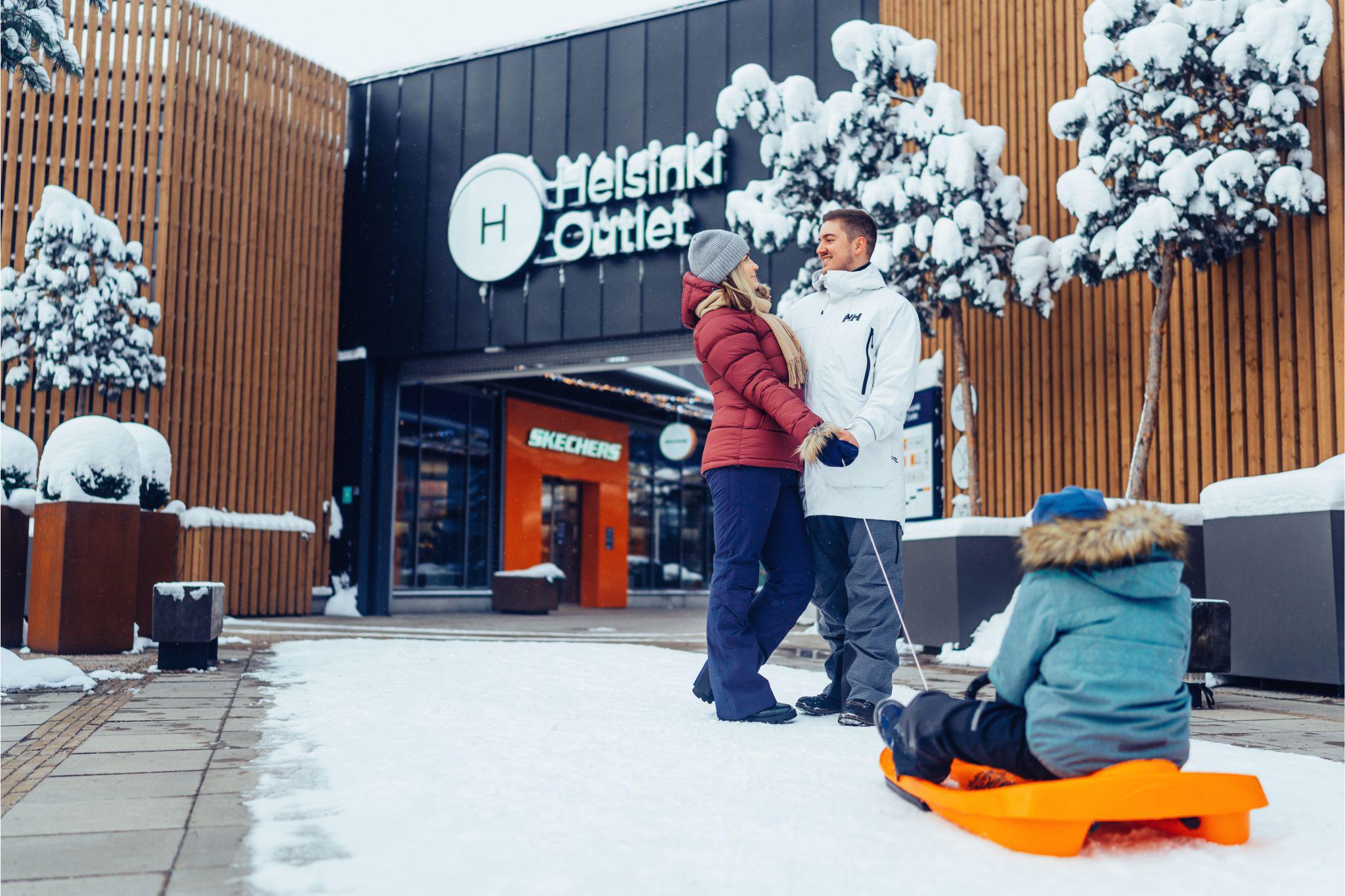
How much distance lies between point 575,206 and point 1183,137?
7.52m

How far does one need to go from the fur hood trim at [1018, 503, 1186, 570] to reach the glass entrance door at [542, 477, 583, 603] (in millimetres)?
17740

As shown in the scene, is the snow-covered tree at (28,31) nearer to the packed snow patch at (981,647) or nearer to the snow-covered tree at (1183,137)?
the snow-covered tree at (1183,137)

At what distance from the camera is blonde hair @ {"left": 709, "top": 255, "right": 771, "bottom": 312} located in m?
3.81

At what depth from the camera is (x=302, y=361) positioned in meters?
14.2

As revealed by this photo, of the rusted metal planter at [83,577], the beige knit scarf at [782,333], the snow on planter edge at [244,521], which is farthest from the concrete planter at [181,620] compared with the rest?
the snow on planter edge at [244,521]

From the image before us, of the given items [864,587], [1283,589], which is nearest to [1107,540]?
[864,587]

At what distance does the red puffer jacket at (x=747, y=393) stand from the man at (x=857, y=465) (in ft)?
0.49

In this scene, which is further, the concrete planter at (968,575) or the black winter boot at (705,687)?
the concrete planter at (968,575)

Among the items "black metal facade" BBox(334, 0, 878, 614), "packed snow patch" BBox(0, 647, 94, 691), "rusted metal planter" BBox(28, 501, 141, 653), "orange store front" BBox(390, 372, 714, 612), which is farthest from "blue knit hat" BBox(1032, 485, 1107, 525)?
"orange store front" BBox(390, 372, 714, 612)

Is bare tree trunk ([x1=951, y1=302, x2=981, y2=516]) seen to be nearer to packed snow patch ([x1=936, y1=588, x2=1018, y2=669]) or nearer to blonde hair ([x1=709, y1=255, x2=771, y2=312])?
packed snow patch ([x1=936, y1=588, x2=1018, y2=669])

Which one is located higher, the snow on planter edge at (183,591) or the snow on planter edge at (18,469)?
the snow on planter edge at (18,469)

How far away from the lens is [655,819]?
2.31 metres

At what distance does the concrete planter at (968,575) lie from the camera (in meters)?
7.22

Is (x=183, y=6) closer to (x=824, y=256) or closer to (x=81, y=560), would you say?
(x=81, y=560)
